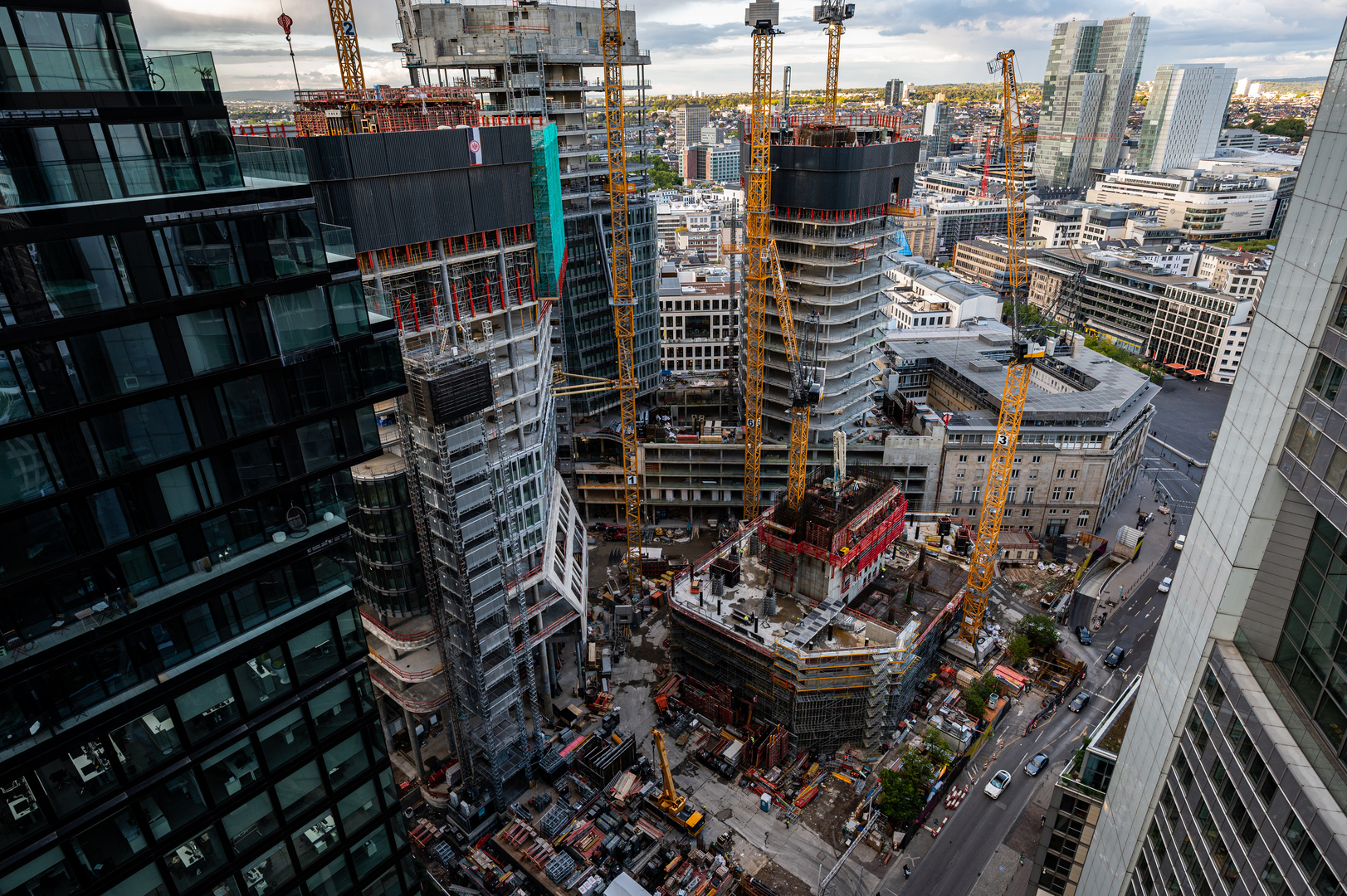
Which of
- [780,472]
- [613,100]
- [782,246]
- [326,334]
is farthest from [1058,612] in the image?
[326,334]

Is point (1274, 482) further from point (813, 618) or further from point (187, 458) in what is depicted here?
point (813, 618)

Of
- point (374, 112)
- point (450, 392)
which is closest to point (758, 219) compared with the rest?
point (374, 112)

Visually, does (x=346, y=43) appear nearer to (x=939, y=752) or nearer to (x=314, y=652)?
(x=314, y=652)

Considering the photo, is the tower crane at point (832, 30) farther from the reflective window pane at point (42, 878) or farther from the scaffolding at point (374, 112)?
the reflective window pane at point (42, 878)

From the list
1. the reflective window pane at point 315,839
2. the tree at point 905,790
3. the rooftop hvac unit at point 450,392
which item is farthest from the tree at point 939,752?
the reflective window pane at point 315,839

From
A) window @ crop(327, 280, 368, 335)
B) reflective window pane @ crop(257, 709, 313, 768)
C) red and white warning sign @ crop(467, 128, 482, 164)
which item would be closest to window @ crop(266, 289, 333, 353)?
window @ crop(327, 280, 368, 335)
